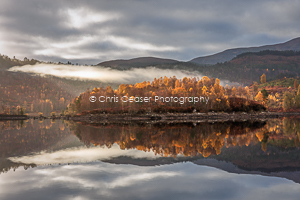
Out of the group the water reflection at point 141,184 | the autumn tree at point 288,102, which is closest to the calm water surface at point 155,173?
the water reflection at point 141,184

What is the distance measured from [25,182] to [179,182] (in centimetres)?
789

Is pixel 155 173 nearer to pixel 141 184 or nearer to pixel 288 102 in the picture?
pixel 141 184

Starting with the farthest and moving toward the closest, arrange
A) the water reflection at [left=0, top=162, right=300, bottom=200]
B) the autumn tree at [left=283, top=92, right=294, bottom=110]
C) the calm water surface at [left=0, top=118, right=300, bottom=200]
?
the autumn tree at [left=283, top=92, right=294, bottom=110] → the calm water surface at [left=0, top=118, right=300, bottom=200] → the water reflection at [left=0, top=162, right=300, bottom=200]

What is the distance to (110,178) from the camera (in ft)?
46.9

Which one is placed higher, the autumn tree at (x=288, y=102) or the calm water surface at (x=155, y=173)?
the calm water surface at (x=155, y=173)

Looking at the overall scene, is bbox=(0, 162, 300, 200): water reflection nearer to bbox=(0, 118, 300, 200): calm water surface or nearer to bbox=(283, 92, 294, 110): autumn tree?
bbox=(0, 118, 300, 200): calm water surface

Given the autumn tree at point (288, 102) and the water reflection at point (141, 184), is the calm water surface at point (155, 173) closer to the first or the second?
the water reflection at point (141, 184)

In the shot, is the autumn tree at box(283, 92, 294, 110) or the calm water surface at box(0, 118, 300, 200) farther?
the autumn tree at box(283, 92, 294, 110)

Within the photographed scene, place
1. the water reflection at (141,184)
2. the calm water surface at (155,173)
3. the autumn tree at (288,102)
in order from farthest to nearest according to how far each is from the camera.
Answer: the autumn tree at (288,102), the calm water surface at (155,173), the water reflection at (141,184)

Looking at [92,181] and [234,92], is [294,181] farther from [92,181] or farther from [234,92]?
[234,92]

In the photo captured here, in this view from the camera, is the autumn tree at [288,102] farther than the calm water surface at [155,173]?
Yes

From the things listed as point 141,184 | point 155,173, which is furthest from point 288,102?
point 141,184

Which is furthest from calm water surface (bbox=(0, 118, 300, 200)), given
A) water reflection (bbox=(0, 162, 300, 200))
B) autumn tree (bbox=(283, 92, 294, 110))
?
autumn tree (bbox=(283, 92, 294, 110))

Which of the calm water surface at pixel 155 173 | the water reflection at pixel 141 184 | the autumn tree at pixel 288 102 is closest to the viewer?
the water reflection at pixel 141 184
